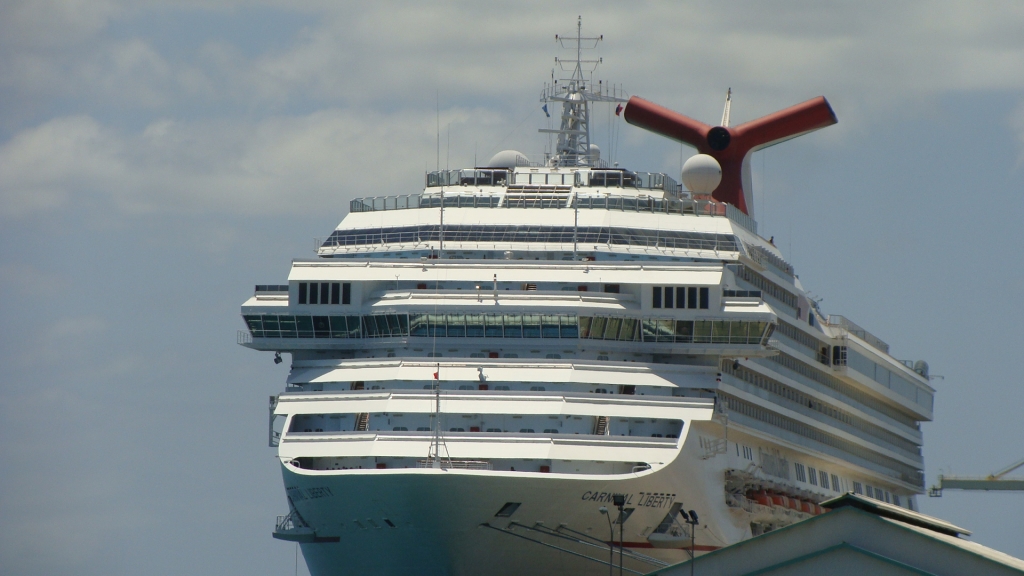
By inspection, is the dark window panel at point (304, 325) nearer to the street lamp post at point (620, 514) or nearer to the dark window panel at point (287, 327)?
the dark window panel at point (287, 327)

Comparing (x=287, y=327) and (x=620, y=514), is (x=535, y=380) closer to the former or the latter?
(x=620, y=514)

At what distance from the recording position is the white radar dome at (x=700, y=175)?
7906 cm

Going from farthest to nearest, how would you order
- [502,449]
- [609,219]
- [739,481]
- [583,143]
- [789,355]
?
[583,143] → [789,355] → [609,219] → [739,481] → [502,449]

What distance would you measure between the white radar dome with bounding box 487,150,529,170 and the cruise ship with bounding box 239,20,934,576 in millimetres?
2861

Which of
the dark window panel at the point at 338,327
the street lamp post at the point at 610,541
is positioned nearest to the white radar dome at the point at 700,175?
the dark window panel at the point at 338,327

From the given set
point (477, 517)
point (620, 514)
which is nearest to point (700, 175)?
point (620, 514)

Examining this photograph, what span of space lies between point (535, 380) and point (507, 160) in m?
21.7

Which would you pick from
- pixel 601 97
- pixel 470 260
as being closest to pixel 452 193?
pixel 470 260

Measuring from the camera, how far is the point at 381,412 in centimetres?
6038

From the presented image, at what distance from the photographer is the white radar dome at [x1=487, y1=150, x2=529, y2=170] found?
80688 millimetres

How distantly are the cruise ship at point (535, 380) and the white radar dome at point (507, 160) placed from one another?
2861 mm

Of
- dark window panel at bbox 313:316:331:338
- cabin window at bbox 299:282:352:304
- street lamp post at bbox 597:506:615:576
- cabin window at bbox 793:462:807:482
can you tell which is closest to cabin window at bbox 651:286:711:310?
street lamp post at bbox 597:506:615:576

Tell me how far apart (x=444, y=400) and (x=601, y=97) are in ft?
96.5

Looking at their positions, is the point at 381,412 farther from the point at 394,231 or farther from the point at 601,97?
the point at 601,97
